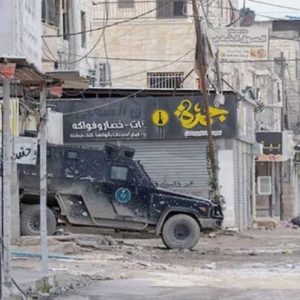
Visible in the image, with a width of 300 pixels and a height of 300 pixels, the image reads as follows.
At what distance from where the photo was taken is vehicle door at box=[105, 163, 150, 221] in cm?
2650

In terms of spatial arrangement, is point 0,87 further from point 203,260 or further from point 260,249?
point 260,249

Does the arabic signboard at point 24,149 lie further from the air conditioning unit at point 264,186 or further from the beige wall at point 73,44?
the air conditioning unit at point 264,186

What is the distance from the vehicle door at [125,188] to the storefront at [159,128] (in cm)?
934

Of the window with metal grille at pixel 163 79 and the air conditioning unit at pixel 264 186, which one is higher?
the window with metal grille at pixel 163 79

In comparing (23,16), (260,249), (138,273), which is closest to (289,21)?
(260,249)

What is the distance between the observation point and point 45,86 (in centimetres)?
1563

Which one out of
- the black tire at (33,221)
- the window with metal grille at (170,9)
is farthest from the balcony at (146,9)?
the black tire at (33,221)

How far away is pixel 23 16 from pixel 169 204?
14.2 m

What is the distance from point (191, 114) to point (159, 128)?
125cm

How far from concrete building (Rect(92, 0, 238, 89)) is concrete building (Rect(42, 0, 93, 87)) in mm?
2978

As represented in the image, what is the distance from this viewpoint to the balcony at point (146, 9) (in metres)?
47.3

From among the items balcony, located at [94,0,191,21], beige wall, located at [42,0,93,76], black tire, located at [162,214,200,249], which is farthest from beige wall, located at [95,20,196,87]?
black tire, located at [162,214,200,249]

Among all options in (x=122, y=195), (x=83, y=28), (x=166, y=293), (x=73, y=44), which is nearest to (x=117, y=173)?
(x=122, y=195)

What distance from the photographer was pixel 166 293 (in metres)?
15.8
